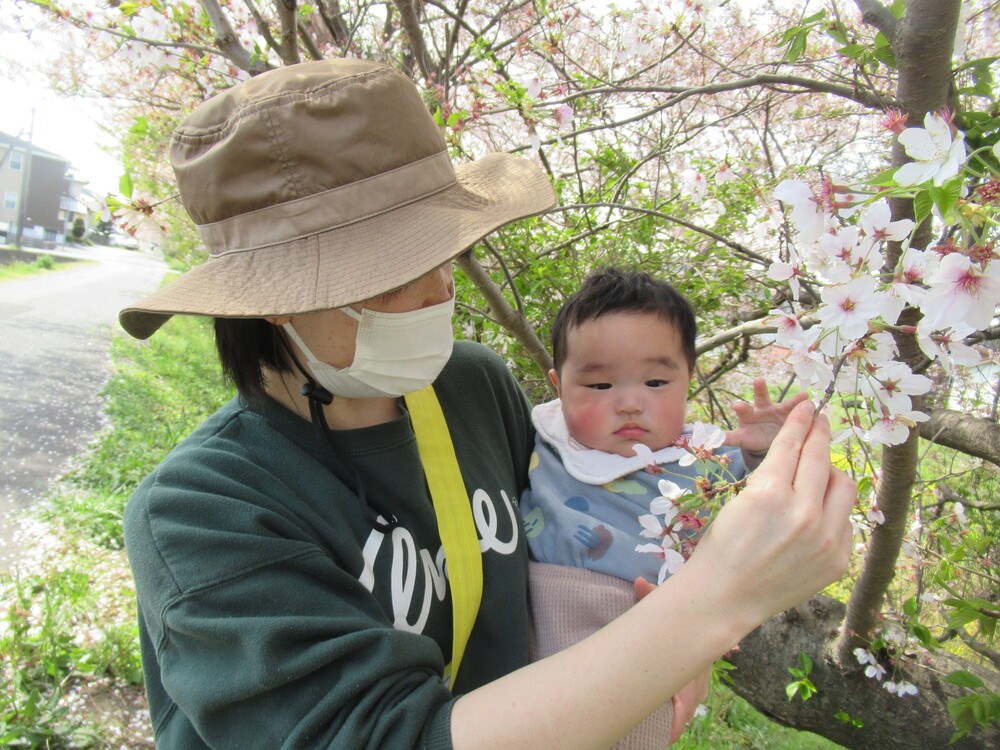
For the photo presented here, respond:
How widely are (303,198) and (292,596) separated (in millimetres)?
610

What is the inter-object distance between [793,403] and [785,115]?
3363 millimetres

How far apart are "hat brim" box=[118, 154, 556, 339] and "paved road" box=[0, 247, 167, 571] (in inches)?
187

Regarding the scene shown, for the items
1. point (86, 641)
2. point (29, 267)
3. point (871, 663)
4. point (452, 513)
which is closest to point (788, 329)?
point (452, 513)

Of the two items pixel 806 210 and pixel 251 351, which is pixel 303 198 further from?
pixel 806 210

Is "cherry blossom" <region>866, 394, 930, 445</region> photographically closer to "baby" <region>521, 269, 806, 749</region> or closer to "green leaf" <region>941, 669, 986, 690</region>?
"baby" <region>521, 269, 806, 749</region>

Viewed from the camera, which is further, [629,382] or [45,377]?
[45,377]

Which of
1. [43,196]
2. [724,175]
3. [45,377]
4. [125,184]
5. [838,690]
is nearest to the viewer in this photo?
[125,184]

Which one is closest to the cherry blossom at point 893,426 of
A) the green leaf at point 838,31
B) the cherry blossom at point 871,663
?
the green leaf at point 838,31

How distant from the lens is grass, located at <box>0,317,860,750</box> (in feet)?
9.92

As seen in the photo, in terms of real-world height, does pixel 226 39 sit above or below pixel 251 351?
above

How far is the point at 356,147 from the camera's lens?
1.05 metres

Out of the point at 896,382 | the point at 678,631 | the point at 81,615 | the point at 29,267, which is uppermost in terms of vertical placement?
the point at 896,382

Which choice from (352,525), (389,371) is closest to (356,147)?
(389,371)

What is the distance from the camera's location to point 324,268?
3.31 ft
